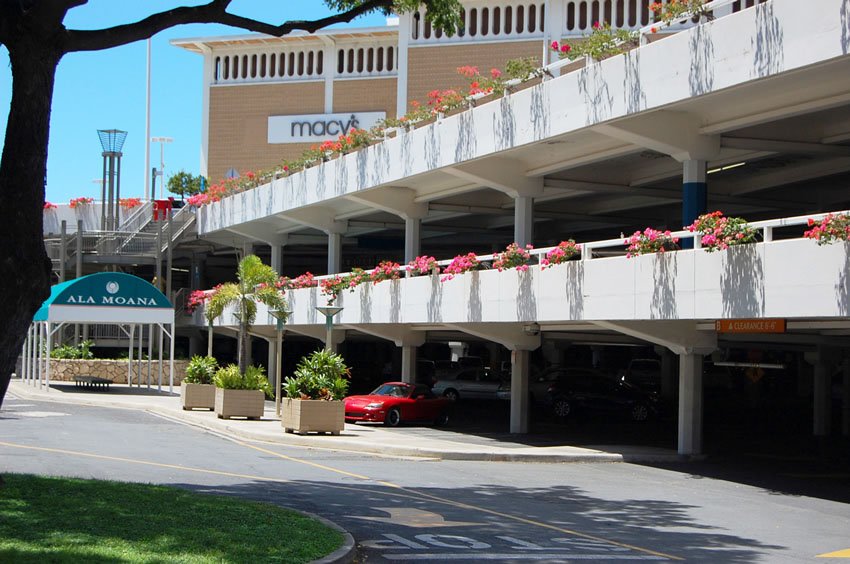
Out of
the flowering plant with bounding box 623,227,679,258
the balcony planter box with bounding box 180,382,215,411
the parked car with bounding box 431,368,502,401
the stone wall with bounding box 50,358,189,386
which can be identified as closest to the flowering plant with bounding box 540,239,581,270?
the flowering plant with bounding box 623,227,679,258

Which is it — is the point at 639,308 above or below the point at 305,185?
below

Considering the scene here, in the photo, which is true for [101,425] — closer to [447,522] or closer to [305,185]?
[305,185]

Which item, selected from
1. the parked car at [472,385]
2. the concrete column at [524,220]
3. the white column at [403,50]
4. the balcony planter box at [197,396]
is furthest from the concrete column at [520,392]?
the white column at [403,50]

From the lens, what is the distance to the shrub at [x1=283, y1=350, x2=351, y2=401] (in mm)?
27594

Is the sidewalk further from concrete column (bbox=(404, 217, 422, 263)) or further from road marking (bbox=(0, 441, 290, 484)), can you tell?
concrete column (bbox=(404, 217, 422, 263))

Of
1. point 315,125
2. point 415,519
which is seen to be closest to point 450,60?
point 315,125

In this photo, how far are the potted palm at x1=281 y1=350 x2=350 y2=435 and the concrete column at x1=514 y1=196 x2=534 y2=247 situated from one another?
5.77 metres

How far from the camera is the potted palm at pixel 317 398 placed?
27203 mm

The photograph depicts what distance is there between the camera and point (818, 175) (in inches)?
1076

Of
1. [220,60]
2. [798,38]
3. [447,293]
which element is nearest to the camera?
Answer: [798,38]

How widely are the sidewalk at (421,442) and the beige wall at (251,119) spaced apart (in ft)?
79.1

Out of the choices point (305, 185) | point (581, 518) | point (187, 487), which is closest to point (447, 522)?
point (581, 518)

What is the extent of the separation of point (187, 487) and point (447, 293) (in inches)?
569

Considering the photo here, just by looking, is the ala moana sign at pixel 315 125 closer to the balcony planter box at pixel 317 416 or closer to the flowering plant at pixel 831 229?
Result: the balcony planter box at pixel 317 416
